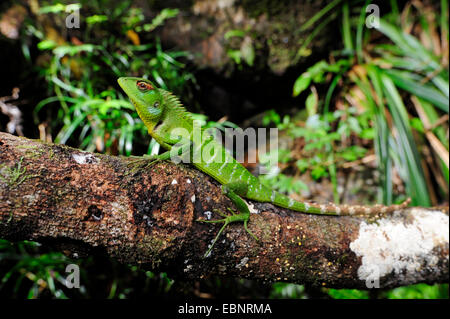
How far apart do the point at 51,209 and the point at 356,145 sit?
462 cm

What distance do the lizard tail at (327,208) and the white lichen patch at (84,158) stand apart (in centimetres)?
140

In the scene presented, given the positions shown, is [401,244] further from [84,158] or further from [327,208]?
[84,158]

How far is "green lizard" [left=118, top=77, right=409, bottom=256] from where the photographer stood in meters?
2.29

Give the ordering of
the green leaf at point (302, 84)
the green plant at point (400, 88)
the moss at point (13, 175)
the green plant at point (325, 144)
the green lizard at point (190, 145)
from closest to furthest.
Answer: the moss at point (13, 175) < the green lizard at point (190, 145) < the green plant at point (400, 88) < the green plant at point (325, 144) < the green leaf at point (302, 84)

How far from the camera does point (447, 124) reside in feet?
14.2

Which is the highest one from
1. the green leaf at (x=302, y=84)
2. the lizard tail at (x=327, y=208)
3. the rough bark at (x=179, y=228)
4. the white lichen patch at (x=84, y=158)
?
the green leaf at (x=302, y=84)

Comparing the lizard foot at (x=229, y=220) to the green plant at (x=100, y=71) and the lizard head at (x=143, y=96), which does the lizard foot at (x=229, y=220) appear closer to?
the lizard head at (x=143, y=96)

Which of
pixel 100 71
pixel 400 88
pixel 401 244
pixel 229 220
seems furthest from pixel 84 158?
pixel 400 88

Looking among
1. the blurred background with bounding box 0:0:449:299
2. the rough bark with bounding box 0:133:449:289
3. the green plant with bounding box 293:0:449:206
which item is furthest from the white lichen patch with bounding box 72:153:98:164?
the green plant with bounding box 293:0:449:206

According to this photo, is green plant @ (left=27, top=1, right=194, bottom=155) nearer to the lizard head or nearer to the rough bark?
the lizard head

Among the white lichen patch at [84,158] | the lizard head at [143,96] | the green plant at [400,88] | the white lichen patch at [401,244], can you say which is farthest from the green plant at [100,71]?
the white lichen patch at [401,244]

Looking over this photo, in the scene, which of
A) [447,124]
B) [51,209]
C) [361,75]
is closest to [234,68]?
[361,75]

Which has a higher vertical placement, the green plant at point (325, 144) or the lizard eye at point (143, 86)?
the green plant at point (325, 144)

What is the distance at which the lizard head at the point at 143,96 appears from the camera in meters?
2.37
